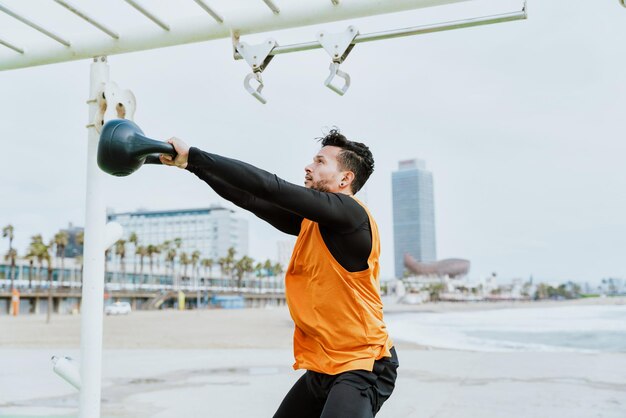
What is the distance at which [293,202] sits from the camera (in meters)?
2.13

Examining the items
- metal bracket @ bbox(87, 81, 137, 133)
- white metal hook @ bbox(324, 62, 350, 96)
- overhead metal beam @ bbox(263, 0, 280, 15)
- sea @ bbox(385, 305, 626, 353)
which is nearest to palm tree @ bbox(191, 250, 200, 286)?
sea @ bbox(385, 305, 626, 353)

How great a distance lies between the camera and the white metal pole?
3.87 metres

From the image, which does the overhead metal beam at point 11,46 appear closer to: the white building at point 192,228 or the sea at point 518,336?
the sea at point 518,336

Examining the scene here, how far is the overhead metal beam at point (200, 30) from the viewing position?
3371 millimetres

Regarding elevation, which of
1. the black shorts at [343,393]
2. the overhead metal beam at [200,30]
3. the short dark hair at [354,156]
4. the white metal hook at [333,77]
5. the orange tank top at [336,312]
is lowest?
the black shorts at [343,393]

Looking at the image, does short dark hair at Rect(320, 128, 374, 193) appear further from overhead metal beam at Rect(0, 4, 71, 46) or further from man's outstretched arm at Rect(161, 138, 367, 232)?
overhead metal beam at Rect(0, 4, 71, 46)

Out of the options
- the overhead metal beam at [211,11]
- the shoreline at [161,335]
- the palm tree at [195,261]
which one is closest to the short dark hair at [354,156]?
the overhead metal beam at [211,11]

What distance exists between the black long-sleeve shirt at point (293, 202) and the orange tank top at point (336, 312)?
55mm

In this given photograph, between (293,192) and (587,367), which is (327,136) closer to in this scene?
(293,192)

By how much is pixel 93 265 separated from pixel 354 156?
1.98 m

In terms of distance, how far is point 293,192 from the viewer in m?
2.12

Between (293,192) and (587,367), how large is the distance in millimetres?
9465

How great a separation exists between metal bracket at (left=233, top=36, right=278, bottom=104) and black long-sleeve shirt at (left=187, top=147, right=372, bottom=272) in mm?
964

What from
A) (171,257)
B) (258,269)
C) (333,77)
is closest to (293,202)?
(333,77)
